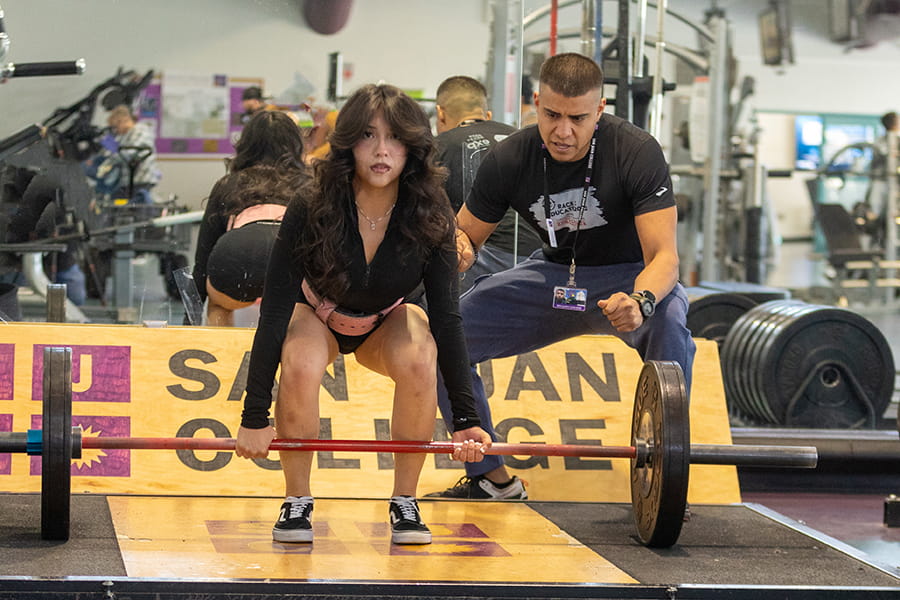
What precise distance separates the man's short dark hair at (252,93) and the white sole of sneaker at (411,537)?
109 inches

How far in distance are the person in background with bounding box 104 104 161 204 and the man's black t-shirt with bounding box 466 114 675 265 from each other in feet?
6.59

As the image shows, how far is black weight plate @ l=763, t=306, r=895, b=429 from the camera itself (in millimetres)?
5211

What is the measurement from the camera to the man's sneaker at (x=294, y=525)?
2.84 m

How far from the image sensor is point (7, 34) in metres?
4.22

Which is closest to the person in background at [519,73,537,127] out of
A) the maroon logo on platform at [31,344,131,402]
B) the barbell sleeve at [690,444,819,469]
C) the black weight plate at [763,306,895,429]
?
the black weight plate at [763,306,895,429]

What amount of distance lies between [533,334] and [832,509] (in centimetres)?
176

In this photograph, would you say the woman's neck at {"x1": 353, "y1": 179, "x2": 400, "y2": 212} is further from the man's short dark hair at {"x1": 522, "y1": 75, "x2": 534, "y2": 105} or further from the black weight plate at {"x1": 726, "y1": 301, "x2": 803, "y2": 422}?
the black weight plate at {"x1": 726, "y1": 301, "x2": 803, "y2": 422}

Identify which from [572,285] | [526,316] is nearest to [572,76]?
[572,285]

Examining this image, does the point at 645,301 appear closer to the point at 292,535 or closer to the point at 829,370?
the point at 292,535

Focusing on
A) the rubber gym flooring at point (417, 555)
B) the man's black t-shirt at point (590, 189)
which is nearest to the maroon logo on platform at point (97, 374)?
the rubber gym flooring at point (417, 555)

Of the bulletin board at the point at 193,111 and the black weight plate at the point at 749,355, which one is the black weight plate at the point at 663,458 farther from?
the bulletin board at the point at 193,111

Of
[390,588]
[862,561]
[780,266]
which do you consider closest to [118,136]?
[390,588]

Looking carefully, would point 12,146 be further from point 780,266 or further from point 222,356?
point 780,266

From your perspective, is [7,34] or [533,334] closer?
[533,334]
